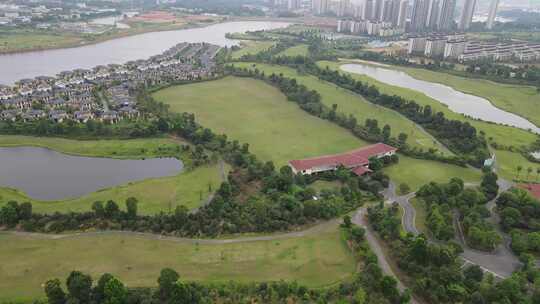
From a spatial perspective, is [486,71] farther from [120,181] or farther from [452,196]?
[120,181]

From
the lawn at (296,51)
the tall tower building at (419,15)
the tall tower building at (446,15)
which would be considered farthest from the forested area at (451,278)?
the tall tower building at (446,15)

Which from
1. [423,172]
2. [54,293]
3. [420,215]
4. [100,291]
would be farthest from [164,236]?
[423,172]

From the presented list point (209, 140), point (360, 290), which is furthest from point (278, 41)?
point (360, 290)

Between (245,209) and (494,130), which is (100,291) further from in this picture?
(494,130)

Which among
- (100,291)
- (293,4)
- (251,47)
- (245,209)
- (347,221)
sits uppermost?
(293,4)

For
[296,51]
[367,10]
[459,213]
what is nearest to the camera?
[459,213]

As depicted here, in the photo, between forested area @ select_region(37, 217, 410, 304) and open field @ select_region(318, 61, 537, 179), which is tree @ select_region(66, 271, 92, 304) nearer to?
forested area @ select_region(37, 217, 410, 304)
